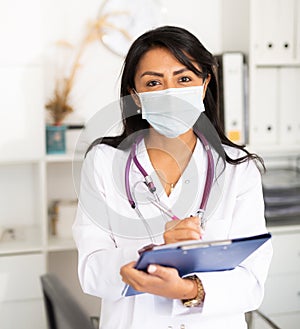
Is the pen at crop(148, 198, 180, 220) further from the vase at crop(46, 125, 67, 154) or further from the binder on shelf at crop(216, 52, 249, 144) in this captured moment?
the binder on shelf at crop(216, 52, 249, 144)

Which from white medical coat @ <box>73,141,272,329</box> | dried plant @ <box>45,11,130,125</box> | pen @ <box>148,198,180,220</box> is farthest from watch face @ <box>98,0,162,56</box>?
pen @ <box>148,198,180,220</box>

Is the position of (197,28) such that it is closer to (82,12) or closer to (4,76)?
(82,12)

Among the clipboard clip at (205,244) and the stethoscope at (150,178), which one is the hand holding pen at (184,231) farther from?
the stethoscope at (150,178)

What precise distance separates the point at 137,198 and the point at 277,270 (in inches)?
57.2

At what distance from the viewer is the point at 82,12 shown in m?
2.58

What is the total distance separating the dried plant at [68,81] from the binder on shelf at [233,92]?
0.46 m

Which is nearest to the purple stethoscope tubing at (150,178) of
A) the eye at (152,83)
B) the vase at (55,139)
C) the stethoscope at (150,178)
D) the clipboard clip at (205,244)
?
the stethoscope at (150,178)

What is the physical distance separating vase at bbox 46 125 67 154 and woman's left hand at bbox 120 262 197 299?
56.2 inches

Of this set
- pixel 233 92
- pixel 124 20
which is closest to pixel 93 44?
pixel 124 20

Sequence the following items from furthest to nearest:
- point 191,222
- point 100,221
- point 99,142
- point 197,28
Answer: point 197,28 < point 99,142 < point 100,221 < point 191,222

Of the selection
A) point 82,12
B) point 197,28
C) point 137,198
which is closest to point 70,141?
point 82,12

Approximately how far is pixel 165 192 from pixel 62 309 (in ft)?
1.15

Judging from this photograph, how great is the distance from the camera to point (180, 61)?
1.28 meters

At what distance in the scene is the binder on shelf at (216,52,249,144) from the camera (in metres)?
2.52
